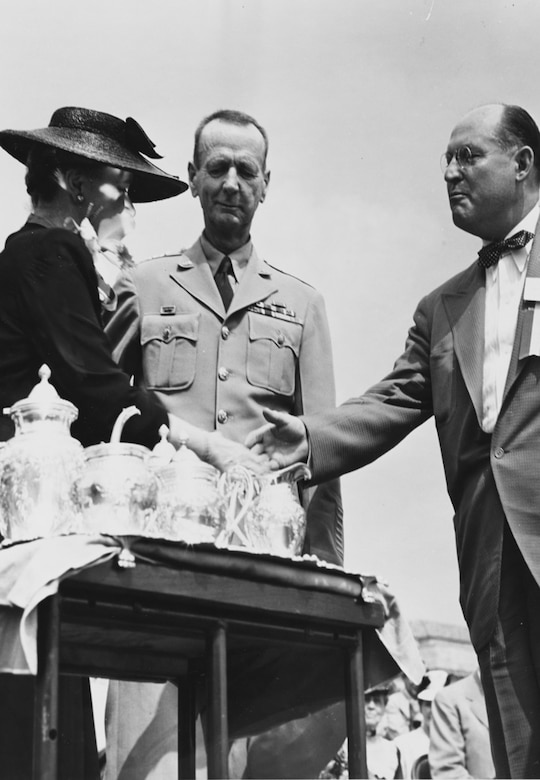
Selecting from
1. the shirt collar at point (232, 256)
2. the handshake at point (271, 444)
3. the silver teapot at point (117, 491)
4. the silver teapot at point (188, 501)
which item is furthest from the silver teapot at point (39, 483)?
the shirt collar at point (232, 256)

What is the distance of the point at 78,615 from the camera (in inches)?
102

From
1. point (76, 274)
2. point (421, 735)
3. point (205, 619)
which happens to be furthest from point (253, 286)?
point (421, 735)

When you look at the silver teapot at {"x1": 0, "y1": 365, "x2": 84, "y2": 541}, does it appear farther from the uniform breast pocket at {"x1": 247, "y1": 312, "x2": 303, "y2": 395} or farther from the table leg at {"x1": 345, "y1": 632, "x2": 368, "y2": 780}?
the uniform breast pocket at {"x1": 247, "y1": 312, "x2": 303, "y2": 395}

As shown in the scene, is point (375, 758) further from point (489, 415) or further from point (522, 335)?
point (522, 335)

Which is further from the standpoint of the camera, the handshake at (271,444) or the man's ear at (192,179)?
the man's ear at (192,179)

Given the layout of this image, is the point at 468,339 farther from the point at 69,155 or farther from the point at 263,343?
the point at 69,155

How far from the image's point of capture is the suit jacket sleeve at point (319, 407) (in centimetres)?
412

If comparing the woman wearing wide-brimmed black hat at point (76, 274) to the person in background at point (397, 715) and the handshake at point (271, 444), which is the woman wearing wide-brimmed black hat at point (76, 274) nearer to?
the handshake at point (271, 444)

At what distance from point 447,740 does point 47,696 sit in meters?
4.35

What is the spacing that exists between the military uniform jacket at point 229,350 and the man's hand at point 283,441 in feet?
0.51

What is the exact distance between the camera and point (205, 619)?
8.82 feet

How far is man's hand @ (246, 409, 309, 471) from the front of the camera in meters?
3.90

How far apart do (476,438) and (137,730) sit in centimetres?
132

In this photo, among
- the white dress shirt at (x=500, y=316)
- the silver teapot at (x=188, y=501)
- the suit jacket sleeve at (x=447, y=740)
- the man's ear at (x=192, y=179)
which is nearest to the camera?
the silver teapot at (x=188, y=501)
